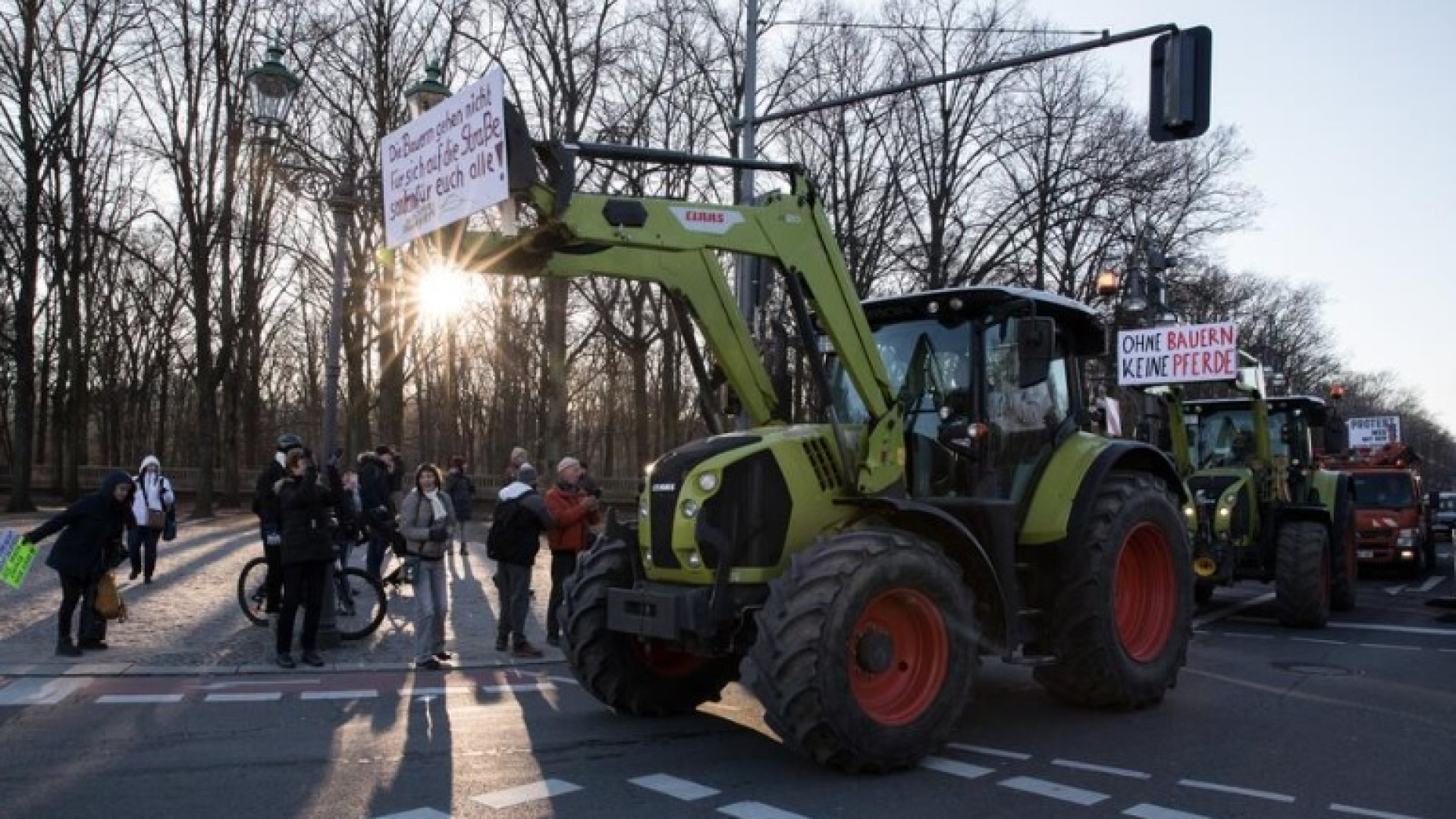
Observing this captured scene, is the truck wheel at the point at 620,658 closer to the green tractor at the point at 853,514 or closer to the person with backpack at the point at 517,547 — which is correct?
the green tractor at the point at 853,514

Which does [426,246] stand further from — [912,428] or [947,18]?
[947,18]

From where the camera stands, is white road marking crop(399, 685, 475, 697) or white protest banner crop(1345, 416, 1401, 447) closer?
white road marking crop(399, 685, 475, 697)

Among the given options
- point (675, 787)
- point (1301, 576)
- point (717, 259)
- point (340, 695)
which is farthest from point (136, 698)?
point (1301, 576)

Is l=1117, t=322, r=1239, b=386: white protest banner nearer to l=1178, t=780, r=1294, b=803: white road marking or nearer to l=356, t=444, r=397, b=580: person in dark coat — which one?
l=1178, t=780, r=1294, b=803: white road marking

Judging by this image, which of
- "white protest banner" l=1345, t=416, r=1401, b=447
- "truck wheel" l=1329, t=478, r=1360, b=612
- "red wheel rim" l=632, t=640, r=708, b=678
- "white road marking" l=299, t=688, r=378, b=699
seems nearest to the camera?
"red wheel rim" l=632, t=640, r=708, b=678

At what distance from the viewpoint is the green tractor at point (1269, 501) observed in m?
12.5

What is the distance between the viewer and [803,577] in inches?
226

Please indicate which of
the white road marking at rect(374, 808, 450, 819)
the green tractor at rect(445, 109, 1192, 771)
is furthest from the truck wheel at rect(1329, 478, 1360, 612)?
the white road marking at rect(374, 808, 450, 819)

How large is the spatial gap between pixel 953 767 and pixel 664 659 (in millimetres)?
2091

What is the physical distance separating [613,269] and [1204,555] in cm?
906

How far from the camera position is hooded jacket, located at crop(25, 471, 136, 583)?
9.78 meters

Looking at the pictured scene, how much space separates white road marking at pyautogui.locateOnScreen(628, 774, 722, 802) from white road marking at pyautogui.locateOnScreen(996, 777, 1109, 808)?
1.60m

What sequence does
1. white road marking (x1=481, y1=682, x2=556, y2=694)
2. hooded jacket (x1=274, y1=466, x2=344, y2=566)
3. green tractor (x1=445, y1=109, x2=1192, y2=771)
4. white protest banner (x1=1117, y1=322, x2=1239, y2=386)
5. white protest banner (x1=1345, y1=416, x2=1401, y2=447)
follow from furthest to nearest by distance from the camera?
white protest banner (x1=1345, y1=416, x2=1401, y2=447), white protest banner (x1=1117, y1=322, x2=1239, y2=386), hooded jacket (x1=274, y1=466, x2=344, y2=566), white road marking (x1=481, y1=682, x2=556, y2=694), green tractor (x1=445, y1=109, x2=1192, y2=771)

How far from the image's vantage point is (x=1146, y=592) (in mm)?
8367
